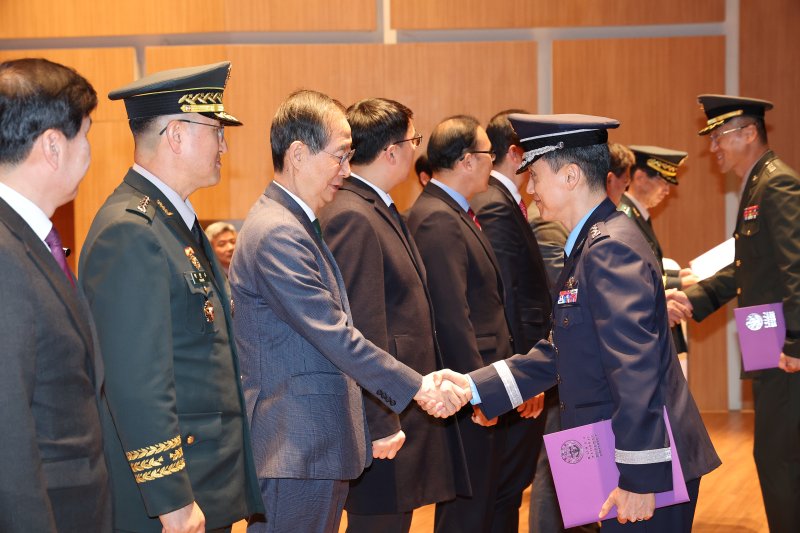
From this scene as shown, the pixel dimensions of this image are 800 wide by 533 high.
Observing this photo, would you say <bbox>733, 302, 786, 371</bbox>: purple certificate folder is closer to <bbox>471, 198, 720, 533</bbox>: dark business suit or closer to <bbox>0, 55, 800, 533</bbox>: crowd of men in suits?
<bbox>0, 55, 800, 533</bbox>: crowd of men in suits

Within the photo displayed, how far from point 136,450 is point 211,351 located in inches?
11.4

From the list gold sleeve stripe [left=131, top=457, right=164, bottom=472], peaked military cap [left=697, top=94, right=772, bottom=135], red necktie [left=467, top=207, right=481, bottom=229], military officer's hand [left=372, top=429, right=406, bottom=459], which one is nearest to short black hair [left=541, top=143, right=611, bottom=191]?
military officer's hand [left=372, top=429, right=406, bottom=459]

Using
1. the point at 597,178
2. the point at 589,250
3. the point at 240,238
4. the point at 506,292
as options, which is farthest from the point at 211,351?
the point at 506,292

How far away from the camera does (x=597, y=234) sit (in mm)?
2426

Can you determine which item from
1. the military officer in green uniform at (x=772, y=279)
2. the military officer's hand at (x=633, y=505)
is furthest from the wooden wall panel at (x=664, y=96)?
the military officer's hand at (x=633, y=505)

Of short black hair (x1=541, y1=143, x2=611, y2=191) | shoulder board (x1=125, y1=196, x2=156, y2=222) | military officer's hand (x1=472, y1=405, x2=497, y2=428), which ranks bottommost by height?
Result: military officer's hand (x1=472, y1=405, x2=497, y2=428)

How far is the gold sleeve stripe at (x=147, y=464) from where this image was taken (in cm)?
197

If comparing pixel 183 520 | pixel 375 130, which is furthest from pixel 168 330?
pixel 375 130

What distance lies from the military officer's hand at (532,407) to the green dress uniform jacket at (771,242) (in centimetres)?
104

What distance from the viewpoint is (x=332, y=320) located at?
8.38 ft

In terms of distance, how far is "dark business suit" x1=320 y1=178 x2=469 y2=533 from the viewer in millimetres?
3027

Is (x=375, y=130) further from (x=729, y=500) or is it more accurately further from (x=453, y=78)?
(x=453, y=78)

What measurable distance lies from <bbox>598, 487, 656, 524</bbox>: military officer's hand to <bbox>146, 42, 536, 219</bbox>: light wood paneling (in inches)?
174

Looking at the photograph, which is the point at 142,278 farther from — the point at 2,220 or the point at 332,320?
the point at 332,320
